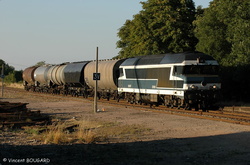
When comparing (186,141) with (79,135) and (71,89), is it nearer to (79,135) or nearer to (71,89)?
(79,135)

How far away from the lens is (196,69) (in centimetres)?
2152

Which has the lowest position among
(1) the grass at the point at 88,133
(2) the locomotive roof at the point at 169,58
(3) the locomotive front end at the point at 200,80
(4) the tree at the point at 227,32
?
(1) the grass at the point at 88,133

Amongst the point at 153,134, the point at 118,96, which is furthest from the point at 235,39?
the point at 153,134

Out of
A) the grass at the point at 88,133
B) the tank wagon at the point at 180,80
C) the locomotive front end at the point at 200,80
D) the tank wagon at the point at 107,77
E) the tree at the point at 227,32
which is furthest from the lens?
the tank wagon at the point at 107,77

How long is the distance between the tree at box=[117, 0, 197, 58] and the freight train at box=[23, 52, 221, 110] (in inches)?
321

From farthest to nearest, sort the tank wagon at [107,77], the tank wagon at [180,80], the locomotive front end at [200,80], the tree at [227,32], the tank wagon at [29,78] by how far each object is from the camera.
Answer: the tank wagon at [29,78]
the tank wagon at [107,77]
the tree at [227,32]
the tank wagon at [180,80]
the locomotive front end at [200,80]

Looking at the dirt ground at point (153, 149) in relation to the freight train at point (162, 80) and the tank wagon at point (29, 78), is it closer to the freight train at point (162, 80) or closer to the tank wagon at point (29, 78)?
the freight train at point (162, 80)

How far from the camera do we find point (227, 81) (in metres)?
29.7

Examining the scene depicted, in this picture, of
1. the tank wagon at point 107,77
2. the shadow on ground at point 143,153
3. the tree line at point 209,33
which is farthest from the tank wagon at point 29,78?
the shadow on ground at point 143,153

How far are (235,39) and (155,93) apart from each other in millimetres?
8147

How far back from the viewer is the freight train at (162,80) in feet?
70.4

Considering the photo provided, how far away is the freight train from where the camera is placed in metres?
21.5

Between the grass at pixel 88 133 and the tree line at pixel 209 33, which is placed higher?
the tree line at pixel 209 33

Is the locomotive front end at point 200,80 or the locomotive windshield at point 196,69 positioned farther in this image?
the locomotive windshield at point 196,69
